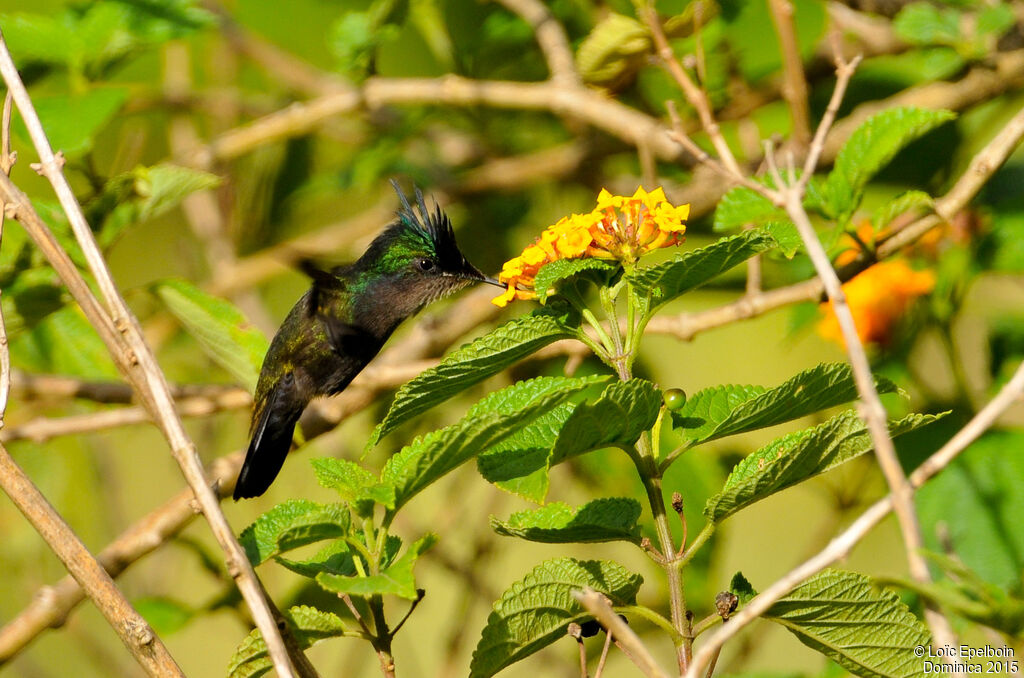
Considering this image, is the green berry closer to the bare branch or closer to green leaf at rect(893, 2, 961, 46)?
green leaf at rect(893, 2, 961, 46)

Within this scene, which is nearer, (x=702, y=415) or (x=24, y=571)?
(x=702, y=415)

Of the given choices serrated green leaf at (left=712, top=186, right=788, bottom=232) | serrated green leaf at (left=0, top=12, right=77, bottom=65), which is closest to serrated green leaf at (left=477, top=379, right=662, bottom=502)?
serrated green leaf at (left=712, top=186, right=788, bottom=232)

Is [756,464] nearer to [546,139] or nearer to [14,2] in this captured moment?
[546,139]

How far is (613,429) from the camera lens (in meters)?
1.06

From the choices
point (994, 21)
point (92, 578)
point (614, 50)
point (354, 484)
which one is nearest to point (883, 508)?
point (354, 484)

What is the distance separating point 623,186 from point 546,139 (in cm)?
70

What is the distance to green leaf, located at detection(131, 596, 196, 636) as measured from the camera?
1962mm

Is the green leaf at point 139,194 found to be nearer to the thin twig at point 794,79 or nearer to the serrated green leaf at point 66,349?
the serrated green leaf at point 66,349

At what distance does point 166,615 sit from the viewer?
1.99 metres

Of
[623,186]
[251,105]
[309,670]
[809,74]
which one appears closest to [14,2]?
[251,105]

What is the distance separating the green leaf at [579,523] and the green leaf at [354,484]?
13 cm

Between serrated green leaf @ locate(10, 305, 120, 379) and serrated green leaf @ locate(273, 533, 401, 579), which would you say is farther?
serrated green leaf @ locate(10, 305, 120, 379)

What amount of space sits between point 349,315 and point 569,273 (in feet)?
4.85

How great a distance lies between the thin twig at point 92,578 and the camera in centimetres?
111
